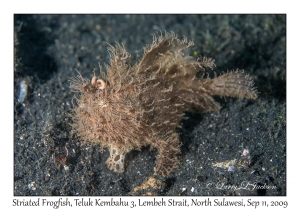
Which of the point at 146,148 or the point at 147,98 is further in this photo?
the point at 146,148

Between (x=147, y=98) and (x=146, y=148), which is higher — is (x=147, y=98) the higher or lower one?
the higher one

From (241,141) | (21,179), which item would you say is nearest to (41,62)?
(21,179)

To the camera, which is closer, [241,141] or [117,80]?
[117,80]

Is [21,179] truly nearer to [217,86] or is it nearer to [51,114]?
[51,114]

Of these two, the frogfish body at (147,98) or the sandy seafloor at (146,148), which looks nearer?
the frogfish body at (147,98)

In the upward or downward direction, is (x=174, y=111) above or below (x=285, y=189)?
above

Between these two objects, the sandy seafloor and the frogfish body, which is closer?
the frogfish body

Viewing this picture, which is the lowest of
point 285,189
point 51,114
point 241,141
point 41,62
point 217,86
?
point 285,189

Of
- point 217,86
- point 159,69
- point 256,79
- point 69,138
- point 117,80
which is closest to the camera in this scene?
point 117,80
